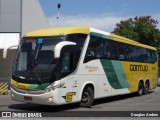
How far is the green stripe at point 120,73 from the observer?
58.7ft

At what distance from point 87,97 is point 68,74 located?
1.86 metres

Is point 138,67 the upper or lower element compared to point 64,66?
lower

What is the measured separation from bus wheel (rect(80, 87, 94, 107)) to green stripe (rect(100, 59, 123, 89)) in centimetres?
161

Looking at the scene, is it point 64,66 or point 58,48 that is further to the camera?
point 64,66

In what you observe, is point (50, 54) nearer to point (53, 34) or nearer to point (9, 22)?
point (53, 34)

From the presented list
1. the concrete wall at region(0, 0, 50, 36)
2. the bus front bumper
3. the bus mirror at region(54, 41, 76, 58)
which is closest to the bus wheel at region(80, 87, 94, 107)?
the bus front bumper

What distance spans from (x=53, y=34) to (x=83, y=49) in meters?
1.42

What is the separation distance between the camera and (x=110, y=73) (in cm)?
1731

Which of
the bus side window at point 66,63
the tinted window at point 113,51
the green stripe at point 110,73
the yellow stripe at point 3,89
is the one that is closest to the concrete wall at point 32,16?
the yellow stripe at point 3,89

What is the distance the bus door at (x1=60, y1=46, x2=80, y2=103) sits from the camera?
540 inches

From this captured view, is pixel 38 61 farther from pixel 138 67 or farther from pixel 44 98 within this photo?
pixel 138 67

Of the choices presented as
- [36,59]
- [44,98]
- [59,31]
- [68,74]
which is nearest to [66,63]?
[68,74]

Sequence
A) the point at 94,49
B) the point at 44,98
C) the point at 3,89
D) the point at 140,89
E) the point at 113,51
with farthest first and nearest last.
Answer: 1. the point at 3,89
2. the point at 140,89
3. the point at 113,51
4. the point at 94,49
5. the point at 44,98

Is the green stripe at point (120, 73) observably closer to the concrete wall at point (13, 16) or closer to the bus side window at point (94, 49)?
the bus side window at point (94, 49)
